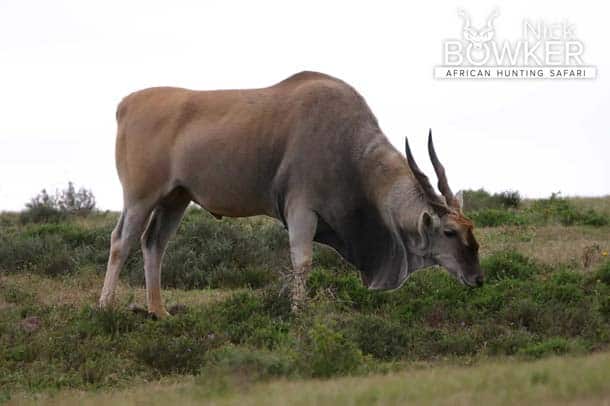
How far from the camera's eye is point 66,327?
10477 mm

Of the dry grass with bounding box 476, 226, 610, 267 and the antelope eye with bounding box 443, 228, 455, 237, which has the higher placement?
the antelope eye with bounding box 443, 228, 455, 237

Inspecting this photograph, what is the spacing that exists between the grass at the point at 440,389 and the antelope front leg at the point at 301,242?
10.5 ft

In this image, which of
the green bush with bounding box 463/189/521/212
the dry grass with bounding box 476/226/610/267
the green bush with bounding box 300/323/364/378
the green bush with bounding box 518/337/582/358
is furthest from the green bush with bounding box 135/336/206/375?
the green bush with bounding box 463/189/521/212

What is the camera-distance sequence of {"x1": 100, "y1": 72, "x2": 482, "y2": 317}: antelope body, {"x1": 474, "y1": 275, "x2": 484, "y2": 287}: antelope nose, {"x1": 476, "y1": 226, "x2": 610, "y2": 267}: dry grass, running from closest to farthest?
1. {"x1": 474, "y1": 275, "x2": 484, "y2": 287}: antelope nose
2. {"x1": 100, "y1": 72, "x2": 482, "y2": 317}: antelope body
3. {"x1": 476, "y1": 226, "x2": 610, "y2": 267}: dry grass

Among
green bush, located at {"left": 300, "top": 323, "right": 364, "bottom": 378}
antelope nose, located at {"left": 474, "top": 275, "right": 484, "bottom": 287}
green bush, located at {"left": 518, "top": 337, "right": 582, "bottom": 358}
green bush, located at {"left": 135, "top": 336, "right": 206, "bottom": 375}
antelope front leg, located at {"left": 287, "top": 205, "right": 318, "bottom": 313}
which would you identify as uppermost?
antelope front leg, located at {"left": 287, "top": 205, "right": 318, "bottom": 313}

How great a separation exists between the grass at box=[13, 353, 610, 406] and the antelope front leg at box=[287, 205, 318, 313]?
3211 millimetres

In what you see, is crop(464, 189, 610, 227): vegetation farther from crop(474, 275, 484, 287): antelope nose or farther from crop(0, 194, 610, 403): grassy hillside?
crop(474, 275, 484, 287): antelope nose

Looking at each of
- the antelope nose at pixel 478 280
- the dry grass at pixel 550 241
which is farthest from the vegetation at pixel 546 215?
the antelope nose at pixel 478 280

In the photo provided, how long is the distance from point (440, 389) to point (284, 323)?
425cm

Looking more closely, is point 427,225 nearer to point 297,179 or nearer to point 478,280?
point 478,280

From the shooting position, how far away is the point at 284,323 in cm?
1031

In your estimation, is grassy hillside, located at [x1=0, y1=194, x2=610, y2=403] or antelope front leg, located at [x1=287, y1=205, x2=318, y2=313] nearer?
grassy hillside, located at [x1=0, y1=194, x2=610, y2=403]

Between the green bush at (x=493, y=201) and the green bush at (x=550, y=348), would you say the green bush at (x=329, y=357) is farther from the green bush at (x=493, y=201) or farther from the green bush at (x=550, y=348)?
the green bush at (x=493, y=201)

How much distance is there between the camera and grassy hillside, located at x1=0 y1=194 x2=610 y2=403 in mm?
7340
